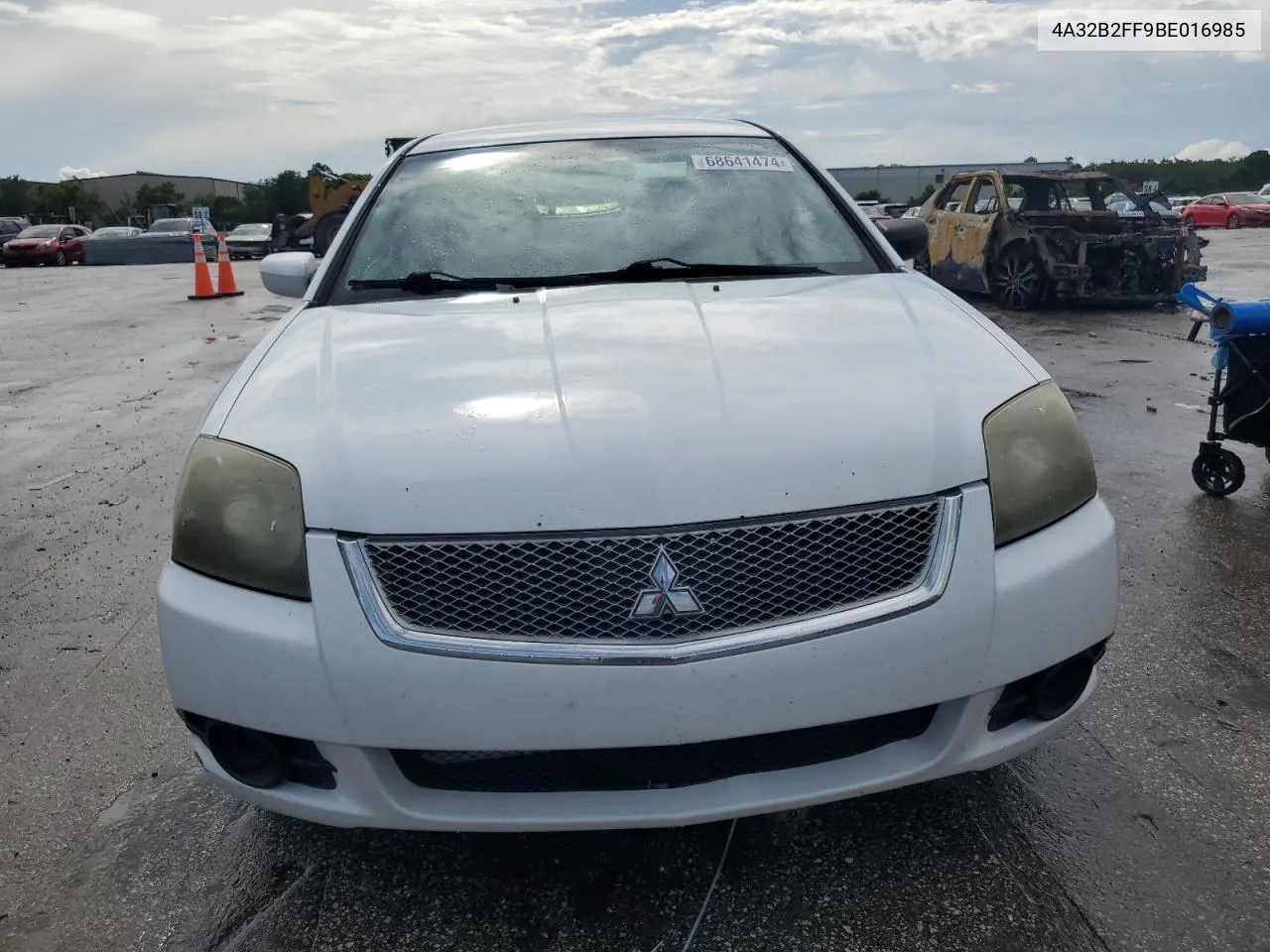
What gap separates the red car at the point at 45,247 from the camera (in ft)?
96.6

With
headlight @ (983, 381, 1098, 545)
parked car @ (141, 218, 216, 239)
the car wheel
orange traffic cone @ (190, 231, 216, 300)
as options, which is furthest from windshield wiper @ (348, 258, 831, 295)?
parked car @ (141, 218, 216, 239)

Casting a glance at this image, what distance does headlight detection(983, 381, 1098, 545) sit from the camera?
6.38 ft

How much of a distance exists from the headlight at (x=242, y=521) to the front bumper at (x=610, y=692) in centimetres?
4

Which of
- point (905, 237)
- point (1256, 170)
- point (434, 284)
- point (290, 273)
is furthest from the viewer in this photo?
point (1256, 170)

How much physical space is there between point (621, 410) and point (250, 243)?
31835 mm

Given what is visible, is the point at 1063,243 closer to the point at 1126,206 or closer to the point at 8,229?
the point at 1126,206

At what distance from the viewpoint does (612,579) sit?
1.76 m

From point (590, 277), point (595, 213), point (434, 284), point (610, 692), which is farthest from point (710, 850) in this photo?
point (595, 213)

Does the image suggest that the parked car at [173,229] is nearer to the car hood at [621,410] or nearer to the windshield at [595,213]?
the windshield at [595,213]

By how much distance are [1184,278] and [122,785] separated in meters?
12.3

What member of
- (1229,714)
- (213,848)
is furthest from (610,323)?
(1229,714)

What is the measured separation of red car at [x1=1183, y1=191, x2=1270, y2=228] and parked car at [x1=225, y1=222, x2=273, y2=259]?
28.8 metres

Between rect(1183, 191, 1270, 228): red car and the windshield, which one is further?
rect(1183, 191, 1270, 228): red car

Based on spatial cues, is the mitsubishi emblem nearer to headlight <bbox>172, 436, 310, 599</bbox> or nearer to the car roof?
headlight <bbox>172, 436, 310, 599</bbox>
